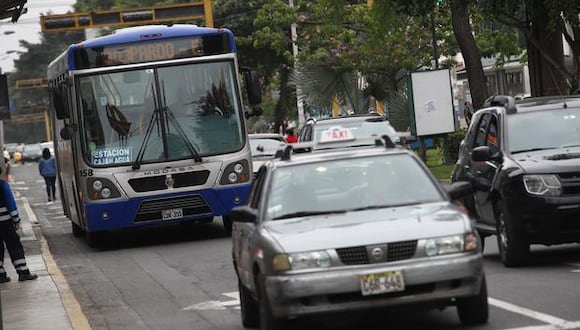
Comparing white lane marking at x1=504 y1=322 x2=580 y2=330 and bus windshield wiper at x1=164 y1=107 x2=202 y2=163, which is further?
bus windshield wiper at x1=164 y1=107 x2=202 y2=163

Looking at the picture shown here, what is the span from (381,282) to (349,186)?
57.7 inches

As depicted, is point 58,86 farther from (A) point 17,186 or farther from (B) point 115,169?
(A) point 17,186

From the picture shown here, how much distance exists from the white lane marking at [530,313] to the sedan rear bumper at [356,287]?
1.03m

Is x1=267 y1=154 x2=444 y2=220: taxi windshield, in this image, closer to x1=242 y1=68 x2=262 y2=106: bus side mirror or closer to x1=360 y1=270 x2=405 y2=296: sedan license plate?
x1=360 y1=270 x2=405 y2=296: sedan license plate

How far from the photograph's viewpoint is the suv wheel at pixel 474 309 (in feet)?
34.4

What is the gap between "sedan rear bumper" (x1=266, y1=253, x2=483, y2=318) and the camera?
978cm

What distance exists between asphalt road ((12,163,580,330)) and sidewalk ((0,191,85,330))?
19 centimetres

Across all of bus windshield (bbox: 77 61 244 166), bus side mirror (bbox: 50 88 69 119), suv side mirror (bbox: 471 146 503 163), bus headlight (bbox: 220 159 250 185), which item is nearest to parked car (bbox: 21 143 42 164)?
bus side mirror (bbox: 50 88 69 119)

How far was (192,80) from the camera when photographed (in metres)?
22.0

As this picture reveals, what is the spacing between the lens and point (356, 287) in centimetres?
978

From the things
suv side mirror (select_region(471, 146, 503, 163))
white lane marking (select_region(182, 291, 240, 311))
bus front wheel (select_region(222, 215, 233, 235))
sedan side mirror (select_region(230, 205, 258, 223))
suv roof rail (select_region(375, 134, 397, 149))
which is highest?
suv roof rail (select_region(375, 134, 397, 149))

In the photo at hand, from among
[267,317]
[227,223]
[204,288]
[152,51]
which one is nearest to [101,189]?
[152,51]

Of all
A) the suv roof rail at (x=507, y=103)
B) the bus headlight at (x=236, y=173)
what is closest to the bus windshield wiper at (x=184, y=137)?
the bus headlight at (x=236, y=173)

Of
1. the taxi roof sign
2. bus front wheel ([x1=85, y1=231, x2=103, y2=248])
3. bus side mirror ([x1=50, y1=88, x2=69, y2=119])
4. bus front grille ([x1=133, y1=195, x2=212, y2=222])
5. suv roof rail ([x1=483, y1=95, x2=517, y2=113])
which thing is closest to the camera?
the taxi roof sign
